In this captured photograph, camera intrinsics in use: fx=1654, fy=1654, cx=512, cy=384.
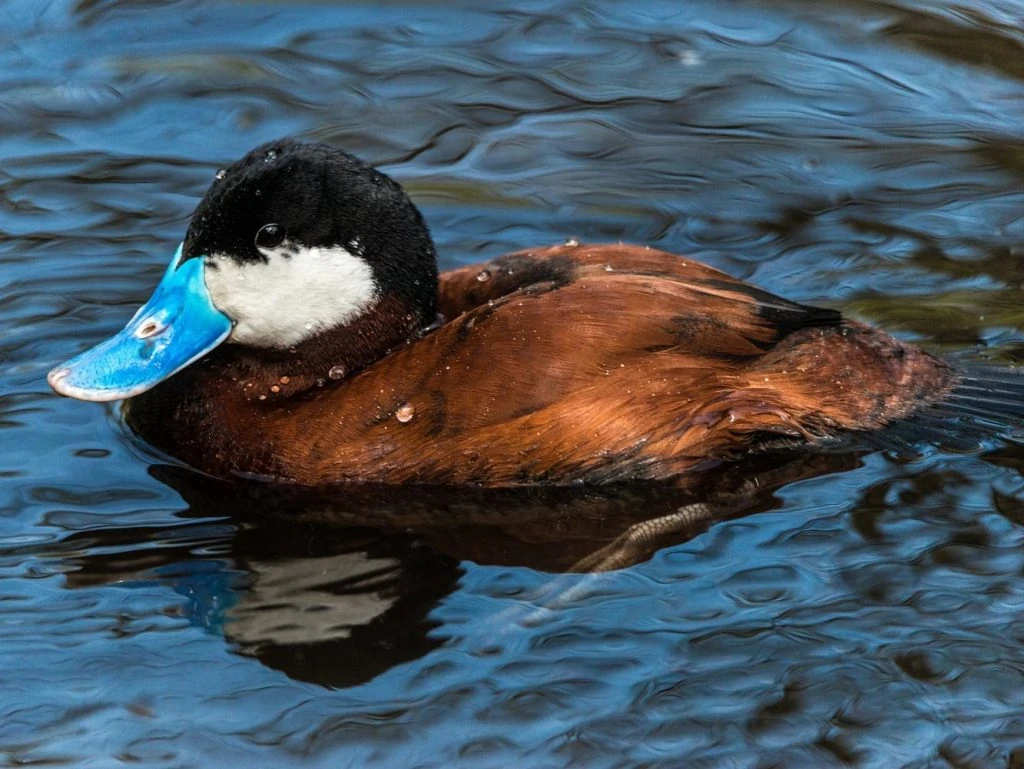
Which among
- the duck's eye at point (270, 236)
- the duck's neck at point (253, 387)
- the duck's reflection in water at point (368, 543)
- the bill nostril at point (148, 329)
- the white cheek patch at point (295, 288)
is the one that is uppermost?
the duck's eye at point (270, 236)

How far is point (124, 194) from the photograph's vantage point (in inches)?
270

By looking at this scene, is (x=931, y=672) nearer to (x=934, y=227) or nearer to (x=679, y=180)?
(x=934, y=227)

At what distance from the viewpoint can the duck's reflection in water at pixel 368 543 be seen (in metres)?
4.51

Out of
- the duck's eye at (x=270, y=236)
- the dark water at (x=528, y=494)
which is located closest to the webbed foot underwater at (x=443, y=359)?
the duck's eye at (x=270, y=236)

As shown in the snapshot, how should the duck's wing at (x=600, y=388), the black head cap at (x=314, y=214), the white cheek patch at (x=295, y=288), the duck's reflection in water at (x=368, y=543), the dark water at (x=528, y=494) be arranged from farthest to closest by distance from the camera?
the white cheek patch at (x=295, y=288)
the black head cap at (x=314, y=214)
the duck's wing at (x=600, y=388)
the duck's reflection in water at (x=368, y=543)
the dark water at (x=528, y=494)

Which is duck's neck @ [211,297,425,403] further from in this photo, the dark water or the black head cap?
the dark water

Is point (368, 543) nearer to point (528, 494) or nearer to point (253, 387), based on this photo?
point (528, 494)

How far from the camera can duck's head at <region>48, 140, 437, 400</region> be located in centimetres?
509

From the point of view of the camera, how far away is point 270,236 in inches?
203

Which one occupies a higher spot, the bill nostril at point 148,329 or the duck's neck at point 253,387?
the bill nostril at point 148,329

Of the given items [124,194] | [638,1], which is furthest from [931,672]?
[638,1]

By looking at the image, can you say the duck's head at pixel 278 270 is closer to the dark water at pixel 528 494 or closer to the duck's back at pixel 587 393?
the duck's back at pixel 587 393

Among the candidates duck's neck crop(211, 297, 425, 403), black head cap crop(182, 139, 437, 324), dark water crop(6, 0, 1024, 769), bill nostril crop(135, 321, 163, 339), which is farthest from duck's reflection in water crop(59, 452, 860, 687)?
black head cap crop(182, 139, 437, 324)

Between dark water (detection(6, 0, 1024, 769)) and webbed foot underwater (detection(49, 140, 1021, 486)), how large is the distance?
0.16 m
